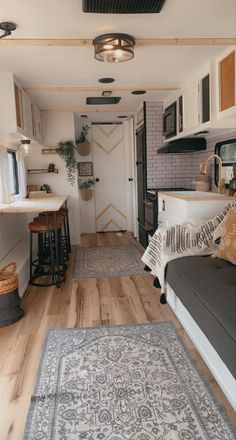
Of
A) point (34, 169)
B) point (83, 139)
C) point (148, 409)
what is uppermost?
point (83, 139)

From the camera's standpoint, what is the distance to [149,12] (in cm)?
190

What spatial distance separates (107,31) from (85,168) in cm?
403

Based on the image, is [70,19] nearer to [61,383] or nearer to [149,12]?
[149,12]

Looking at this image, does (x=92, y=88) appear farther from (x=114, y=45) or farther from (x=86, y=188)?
(x=86, y=188)

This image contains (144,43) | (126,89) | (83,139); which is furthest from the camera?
(83,139)

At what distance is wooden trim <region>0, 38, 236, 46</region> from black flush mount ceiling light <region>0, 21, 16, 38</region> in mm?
129

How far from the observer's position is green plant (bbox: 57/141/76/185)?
16.4 feet

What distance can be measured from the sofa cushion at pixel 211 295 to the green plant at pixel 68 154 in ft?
10.3

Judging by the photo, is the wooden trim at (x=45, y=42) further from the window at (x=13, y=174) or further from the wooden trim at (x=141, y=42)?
the window at (x=13, y=174)

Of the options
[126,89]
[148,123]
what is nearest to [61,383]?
[126,89]

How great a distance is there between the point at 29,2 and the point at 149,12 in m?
0.69

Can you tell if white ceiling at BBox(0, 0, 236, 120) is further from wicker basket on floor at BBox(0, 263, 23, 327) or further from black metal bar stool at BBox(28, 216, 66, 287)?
wicker basket on floor at BBox(0, 263, 23, 327)

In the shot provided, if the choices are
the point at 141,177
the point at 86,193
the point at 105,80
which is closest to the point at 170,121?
the point at 141,177

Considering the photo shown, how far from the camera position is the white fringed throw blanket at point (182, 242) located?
8.34 feet
